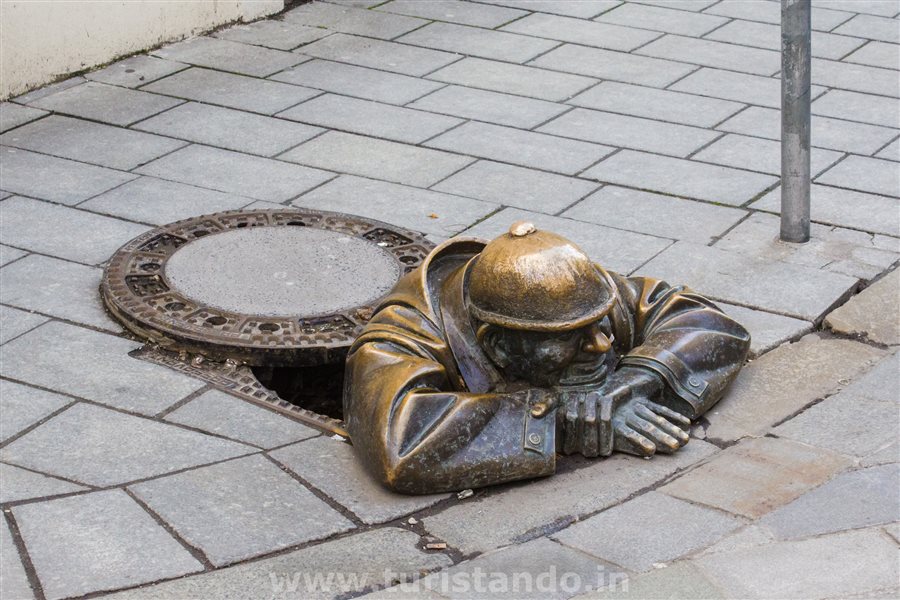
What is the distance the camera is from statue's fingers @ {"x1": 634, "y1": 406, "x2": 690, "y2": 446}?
4.33 meters

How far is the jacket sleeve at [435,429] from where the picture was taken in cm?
405

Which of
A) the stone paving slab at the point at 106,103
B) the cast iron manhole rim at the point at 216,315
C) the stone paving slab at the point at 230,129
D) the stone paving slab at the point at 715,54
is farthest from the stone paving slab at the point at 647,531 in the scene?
the stone paving slab at the point at 715,54

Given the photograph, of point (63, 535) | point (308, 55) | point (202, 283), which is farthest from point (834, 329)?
point (308, 55)

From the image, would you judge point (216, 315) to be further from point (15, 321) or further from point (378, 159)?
point (378, 159)

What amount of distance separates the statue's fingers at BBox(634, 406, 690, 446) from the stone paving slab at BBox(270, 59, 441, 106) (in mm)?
3674

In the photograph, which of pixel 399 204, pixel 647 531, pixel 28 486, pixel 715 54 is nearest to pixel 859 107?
pixel 715 54

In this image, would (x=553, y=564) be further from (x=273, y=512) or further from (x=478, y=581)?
(x=273, y=512)

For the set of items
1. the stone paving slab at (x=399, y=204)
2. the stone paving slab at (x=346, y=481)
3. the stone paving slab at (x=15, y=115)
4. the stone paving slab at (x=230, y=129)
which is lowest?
the stone paving slab at (x=399, y=204)

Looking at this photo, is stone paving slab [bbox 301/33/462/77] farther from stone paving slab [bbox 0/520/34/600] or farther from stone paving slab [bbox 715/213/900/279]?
stone paving slab [bbox 0/520/34/600]

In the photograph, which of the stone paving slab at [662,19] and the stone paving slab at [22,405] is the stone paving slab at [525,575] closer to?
the stone paving slab at [22,405]

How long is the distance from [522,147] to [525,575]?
3.59 metres

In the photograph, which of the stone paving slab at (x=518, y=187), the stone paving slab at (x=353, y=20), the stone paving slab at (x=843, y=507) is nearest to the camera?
the stone paving slab at (x=843, y=507)

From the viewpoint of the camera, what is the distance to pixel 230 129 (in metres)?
7.21

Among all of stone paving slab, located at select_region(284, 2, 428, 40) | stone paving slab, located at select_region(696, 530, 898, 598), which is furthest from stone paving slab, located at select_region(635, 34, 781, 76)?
stone paving slab, located at select_region(696, 530, 898, 598)
